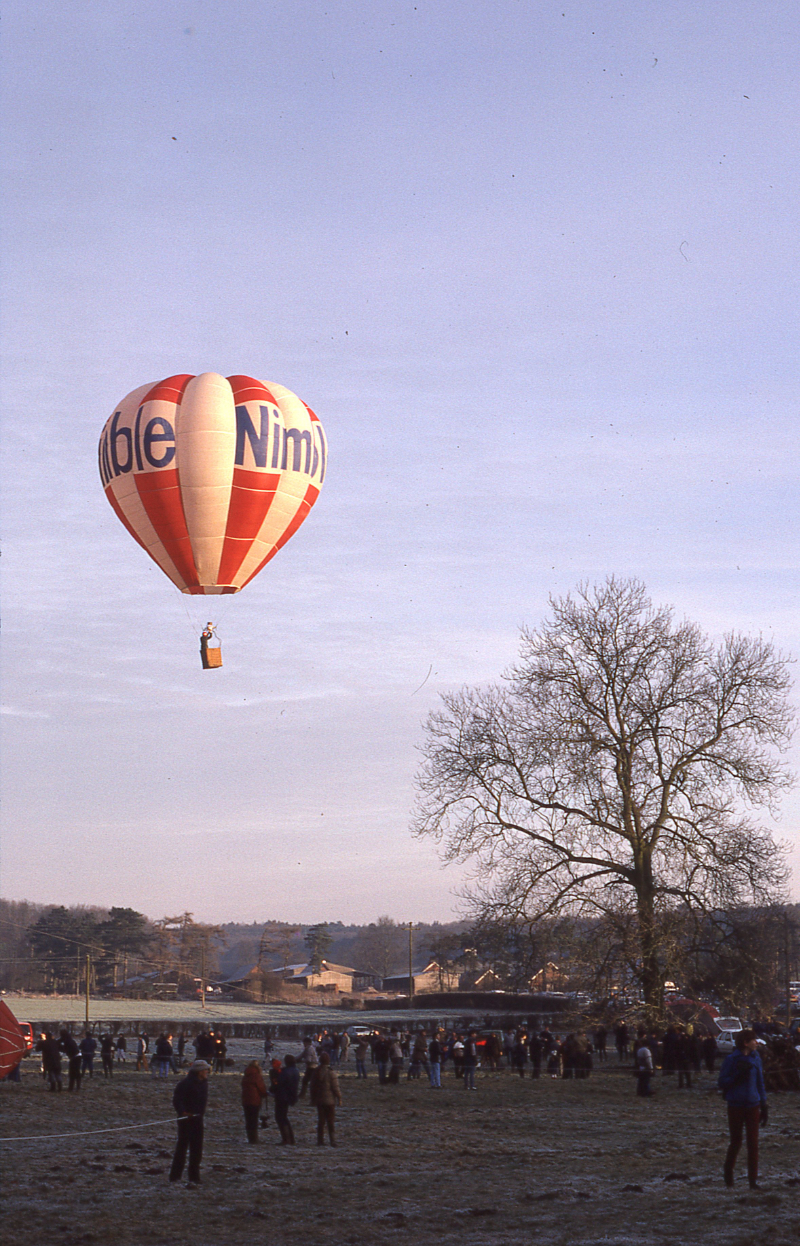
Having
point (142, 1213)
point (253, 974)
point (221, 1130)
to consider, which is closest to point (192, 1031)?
point (221, 1130)

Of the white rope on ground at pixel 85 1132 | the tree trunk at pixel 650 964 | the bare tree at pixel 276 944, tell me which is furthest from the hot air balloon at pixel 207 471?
the bare tree at pixel 276 944

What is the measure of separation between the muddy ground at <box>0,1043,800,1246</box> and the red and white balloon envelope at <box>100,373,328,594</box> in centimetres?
1225

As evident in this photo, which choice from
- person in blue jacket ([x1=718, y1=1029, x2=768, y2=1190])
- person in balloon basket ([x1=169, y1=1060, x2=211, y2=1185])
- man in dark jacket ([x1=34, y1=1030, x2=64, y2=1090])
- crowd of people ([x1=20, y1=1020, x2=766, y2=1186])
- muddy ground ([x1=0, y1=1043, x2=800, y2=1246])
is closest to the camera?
muddy ground ([x1=0, y1=1043, x2=800, y2=1246])

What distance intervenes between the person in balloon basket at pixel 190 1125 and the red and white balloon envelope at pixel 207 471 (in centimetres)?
1648

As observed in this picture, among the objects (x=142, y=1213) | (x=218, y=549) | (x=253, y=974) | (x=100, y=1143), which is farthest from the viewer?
(x=253, y=974)

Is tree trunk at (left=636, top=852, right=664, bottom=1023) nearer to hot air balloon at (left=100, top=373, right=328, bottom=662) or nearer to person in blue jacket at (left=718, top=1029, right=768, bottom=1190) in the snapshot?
hot air balloon at (left=100, top=373, right=328, bottom=662)

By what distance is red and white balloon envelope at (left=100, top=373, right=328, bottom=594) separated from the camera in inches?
1084

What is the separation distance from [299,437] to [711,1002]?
699 inches

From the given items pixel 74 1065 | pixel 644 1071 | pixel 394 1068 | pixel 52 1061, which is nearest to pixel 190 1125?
pixel 644 1071

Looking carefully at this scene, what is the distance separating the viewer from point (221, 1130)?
1903 centimetres

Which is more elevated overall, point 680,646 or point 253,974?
point 680,646

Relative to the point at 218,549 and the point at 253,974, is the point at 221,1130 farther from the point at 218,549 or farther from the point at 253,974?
the point at 253,974

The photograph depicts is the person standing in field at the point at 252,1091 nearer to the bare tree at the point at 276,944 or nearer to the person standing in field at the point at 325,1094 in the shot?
the person standing in field at the point at 325,1094

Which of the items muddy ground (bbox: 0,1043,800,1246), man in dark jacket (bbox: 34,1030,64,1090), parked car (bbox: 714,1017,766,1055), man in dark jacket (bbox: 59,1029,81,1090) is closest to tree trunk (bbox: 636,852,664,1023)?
parked car (bbox: 714,1017,766,1055)
